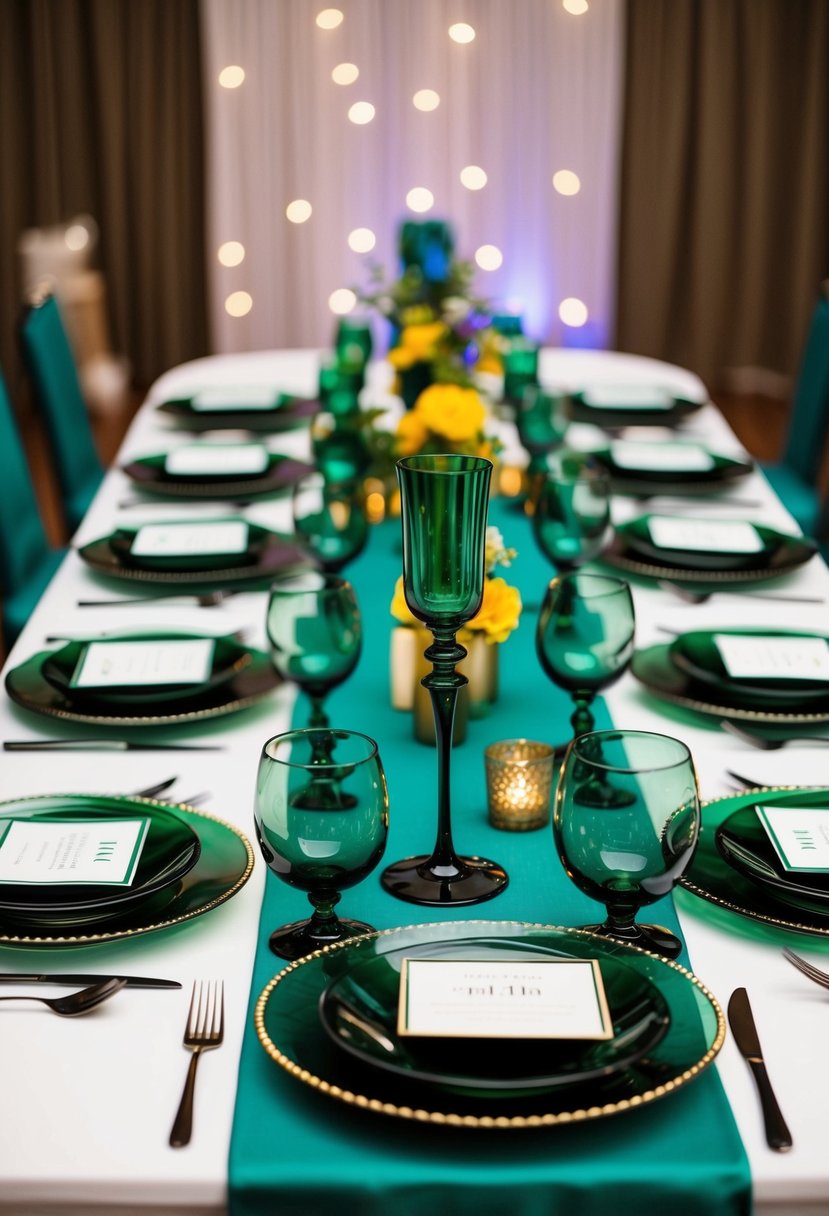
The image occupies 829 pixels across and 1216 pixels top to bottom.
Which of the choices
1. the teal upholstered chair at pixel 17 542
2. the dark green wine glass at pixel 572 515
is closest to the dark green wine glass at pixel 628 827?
the dark green wine glass at pixel 572 515

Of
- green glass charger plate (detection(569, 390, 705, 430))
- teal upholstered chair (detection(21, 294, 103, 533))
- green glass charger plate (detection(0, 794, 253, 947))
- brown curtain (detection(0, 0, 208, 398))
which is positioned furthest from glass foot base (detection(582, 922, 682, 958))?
brown curtain (detection(0, 0, 208, 398))

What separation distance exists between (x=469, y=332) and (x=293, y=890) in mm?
1420

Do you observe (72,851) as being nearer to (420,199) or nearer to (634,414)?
(634,414)

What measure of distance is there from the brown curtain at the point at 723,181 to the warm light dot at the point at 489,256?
1.70ft

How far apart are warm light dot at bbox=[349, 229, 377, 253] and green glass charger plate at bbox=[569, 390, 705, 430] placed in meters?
3.48

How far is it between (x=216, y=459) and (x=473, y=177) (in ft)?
12.9

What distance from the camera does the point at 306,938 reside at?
1.11 meters

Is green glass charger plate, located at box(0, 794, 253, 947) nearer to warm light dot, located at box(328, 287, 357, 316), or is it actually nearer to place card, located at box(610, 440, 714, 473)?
place card, located at box(610, 440, 714, 473)

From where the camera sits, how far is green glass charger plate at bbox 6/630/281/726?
4.96 ft

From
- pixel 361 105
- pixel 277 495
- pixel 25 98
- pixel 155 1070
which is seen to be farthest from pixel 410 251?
pixel 25 98

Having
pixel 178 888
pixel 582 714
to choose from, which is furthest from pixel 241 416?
pixel 178 888

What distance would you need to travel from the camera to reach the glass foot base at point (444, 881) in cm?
118

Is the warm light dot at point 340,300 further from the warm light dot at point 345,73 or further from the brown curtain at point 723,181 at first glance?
the brown curtain at point 723,181

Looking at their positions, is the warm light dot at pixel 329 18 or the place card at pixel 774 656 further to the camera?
the warm light dot at pixel 329 18
